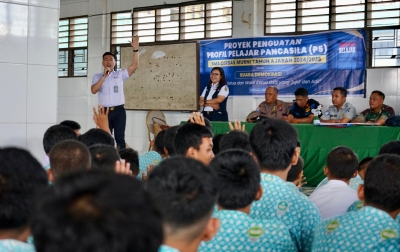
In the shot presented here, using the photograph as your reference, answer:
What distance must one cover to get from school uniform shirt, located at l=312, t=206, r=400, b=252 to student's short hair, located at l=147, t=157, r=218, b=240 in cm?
69

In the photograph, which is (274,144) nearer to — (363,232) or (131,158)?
(363,232)

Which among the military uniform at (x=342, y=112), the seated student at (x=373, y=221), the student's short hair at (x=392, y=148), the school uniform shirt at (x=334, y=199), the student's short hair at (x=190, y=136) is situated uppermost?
the military uniform at (x=342, y=112)

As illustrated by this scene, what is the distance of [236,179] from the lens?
173 centimetres

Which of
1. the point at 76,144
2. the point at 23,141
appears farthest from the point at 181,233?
the point at 23,141

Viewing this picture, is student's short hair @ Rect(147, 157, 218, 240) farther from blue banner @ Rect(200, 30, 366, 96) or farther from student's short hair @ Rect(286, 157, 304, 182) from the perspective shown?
blue banner @ Rect(200, 30, 366, 96)

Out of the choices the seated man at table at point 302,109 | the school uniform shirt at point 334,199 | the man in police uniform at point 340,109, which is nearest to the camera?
the school uniform shirt at point 334,199

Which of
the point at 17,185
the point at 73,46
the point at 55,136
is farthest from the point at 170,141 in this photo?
the point at 73,46

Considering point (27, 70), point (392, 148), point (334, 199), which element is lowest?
point (334, 199)

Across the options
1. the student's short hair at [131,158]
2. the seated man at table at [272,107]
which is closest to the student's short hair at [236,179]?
the student's short hair at [131,158]

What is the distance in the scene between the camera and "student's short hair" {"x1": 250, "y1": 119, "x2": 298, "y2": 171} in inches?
89.4

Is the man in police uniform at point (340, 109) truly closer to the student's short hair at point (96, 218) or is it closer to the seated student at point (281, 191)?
the seated student at point (281, 191)

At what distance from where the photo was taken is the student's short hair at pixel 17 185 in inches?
45.0

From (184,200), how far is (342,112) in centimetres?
548

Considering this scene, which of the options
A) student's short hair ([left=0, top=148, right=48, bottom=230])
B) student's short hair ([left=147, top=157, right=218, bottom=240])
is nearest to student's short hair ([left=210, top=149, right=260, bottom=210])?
student's short hair ([left=147, top=157, right=218, bottom=240])
